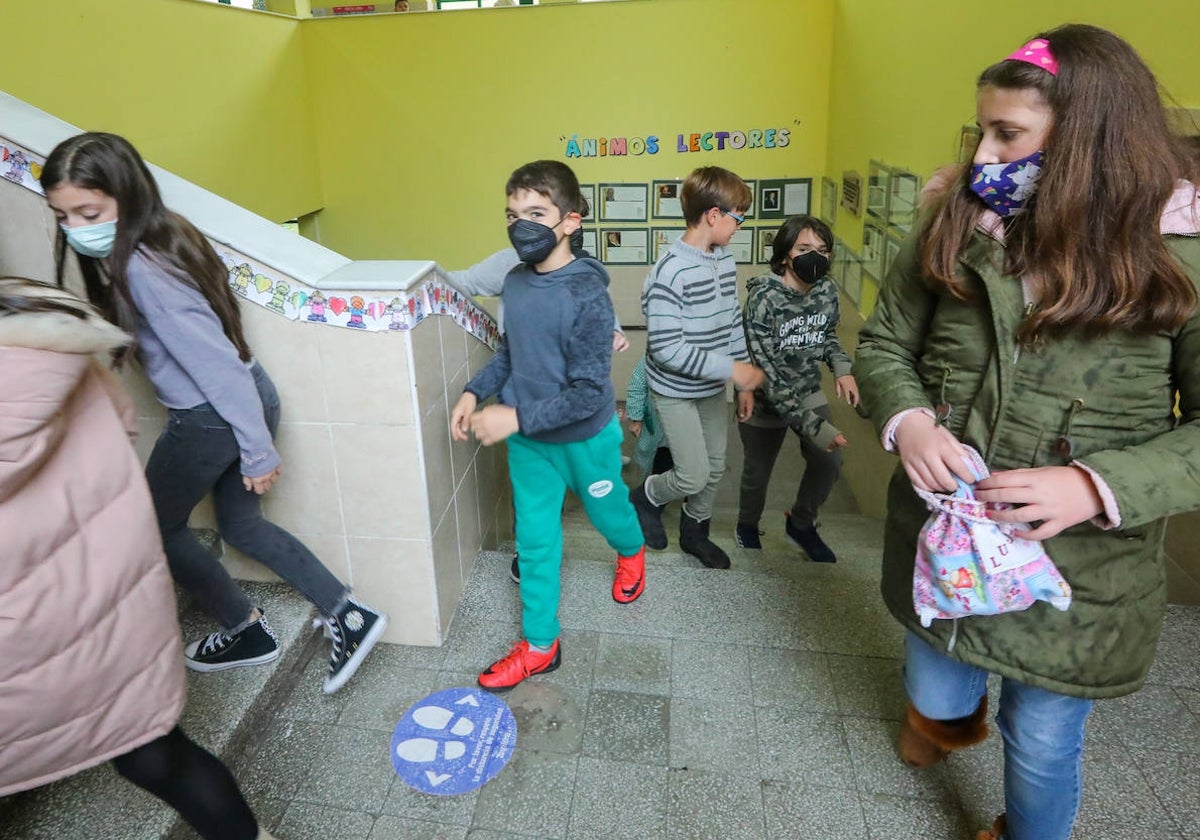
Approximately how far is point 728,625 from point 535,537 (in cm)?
64

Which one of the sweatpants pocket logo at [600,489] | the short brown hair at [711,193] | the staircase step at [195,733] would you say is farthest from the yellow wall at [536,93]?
the staircase step at [195,733]

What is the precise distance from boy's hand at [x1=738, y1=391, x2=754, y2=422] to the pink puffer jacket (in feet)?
6.24

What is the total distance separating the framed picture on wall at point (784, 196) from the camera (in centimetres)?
572

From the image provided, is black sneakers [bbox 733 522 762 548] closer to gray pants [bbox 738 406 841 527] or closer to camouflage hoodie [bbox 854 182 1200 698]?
gray pants [bbox 738 406 841 527]

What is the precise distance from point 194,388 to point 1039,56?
168 centimetres

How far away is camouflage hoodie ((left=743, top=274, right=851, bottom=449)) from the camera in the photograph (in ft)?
8.76

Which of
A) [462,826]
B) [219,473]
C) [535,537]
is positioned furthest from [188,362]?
[462,826]

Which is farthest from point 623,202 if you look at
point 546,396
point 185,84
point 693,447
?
point 546,396

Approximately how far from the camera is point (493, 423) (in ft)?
5.98

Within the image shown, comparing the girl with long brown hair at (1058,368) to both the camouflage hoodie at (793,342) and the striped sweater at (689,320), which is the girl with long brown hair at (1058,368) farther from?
the camouflage hoodie at (793,342)

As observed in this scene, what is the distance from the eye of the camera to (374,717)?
6.24ft

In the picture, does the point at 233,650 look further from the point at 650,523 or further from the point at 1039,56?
the point at 1039,56

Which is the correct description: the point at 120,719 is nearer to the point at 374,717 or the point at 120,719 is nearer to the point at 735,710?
the point at 374,717

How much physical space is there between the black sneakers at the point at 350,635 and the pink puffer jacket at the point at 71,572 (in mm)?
727
